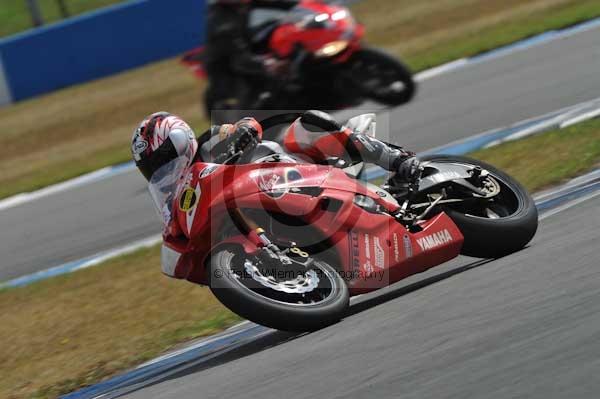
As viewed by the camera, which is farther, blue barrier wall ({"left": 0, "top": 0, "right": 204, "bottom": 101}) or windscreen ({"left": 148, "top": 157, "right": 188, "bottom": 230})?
blue barrier wall ({"left": 0, "top": 0, "right": 204, "bottom": 101})

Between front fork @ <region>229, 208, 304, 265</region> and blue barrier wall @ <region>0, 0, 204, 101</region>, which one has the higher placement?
front fork @ <region>229, 208, 304, 265</region>

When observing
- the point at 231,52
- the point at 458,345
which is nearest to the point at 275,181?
the point at 458,345

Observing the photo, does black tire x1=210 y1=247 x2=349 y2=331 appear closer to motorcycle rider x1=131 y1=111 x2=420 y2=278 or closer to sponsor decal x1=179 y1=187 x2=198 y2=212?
sponsor decal x1=179 y1=187 x2=198 y2=212

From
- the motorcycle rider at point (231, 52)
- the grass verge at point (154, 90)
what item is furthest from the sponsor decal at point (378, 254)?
the grass verge at point (154, 90)

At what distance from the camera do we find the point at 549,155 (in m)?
7.69

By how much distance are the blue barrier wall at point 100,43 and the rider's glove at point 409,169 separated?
41.6 feet

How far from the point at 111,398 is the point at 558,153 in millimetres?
4106

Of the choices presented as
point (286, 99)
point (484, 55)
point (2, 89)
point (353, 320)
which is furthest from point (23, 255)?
point (2, 89)

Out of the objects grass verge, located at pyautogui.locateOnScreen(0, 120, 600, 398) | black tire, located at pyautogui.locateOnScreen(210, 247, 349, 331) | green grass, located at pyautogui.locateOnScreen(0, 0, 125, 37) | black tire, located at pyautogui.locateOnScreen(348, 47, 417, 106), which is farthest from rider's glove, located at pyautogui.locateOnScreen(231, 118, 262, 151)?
green grass, located at pyautogui.locateOnScreen(0, 0, 125, 37)

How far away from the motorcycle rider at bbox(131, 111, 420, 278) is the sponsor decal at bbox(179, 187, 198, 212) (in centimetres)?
11

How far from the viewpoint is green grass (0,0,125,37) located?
67.3 feet

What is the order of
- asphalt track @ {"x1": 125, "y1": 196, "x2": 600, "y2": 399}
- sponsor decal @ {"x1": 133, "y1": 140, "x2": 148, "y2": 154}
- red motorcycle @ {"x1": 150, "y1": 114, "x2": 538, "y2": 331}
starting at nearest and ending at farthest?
asphalt track @ {"x1": 125, "y1": 196, "x2": 600, "y2": 399} → red motorcycle @ {"x1": 150, "y1": 114, "x2": 538, "y2": 331} → sponsor decal @ {"x1": 133, "y1": 140, "x2": 148, "y2": 154}

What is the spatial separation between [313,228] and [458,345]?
4.52 feet

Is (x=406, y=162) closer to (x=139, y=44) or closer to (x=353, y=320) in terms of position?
(x=353, y=320)
